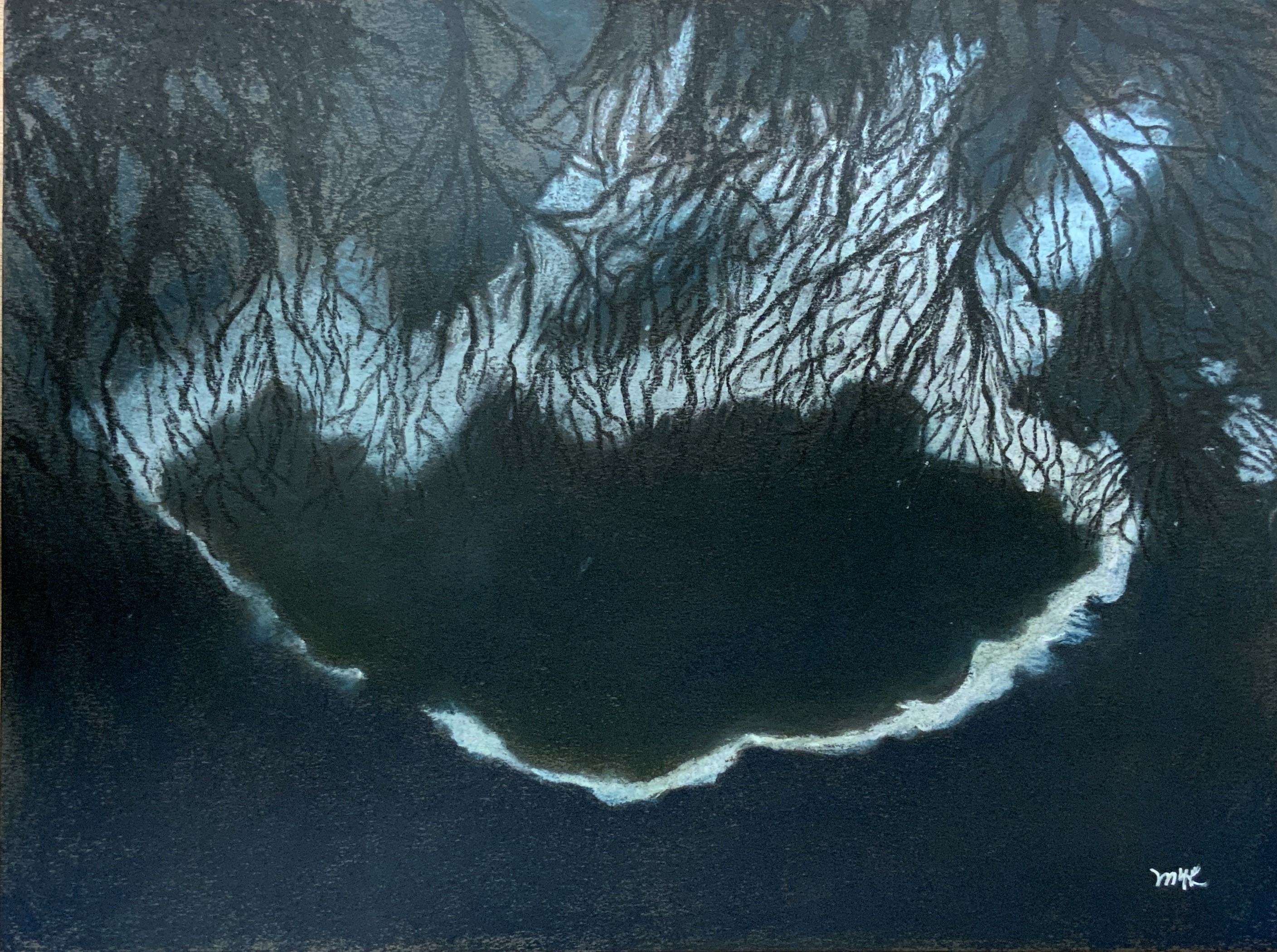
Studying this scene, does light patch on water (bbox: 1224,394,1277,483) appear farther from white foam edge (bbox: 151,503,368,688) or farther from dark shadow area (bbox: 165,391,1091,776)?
white foam edge (bbox: 151,503,368,688)

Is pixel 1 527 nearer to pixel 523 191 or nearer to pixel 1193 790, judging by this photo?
pixel 523 191

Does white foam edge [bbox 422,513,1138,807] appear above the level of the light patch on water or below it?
below

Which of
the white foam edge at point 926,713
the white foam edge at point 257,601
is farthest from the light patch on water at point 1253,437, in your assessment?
the white foam edge at point 257,601
